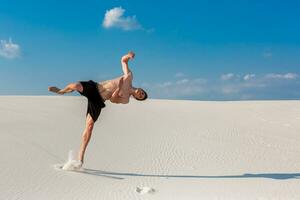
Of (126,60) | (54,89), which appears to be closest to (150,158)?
(126,60)

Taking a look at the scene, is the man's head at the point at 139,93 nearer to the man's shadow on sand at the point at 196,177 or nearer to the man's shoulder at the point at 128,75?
the man's shoulder at the point at 128,75

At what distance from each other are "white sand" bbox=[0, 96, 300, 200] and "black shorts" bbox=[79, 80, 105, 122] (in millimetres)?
1067

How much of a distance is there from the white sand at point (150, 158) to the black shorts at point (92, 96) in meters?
1.07

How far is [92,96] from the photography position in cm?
753

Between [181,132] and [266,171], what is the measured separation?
397 cm

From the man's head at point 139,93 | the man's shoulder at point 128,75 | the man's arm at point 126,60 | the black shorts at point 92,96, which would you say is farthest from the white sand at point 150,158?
the man's arm at point 126,60

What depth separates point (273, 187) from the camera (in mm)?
7250

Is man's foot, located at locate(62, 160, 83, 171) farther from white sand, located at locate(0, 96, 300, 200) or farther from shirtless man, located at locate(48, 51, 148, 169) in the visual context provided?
white sand, located at locate(0, 96, 300, 200)

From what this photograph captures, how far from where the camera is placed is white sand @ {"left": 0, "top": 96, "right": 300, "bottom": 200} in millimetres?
6602

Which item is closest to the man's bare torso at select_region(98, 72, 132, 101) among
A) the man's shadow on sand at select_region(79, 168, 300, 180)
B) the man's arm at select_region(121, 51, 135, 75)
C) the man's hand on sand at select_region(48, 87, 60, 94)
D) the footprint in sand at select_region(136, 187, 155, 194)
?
the man's arm at select_region(121, 51, 135, 75)

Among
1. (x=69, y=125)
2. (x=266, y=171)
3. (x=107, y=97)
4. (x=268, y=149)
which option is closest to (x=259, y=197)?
(x=266, y=171)

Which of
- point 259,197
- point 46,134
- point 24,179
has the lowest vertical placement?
point 259,197

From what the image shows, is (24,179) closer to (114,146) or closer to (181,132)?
(114,146)

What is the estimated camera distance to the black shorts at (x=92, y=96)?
24.4ft
